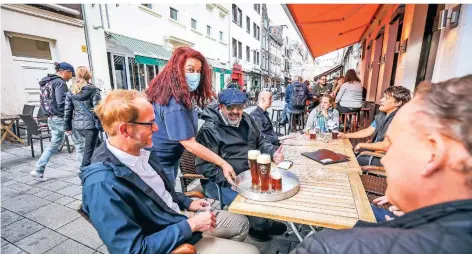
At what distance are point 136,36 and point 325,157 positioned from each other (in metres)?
10.7

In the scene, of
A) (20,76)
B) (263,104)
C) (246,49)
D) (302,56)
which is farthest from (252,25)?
(302,56)

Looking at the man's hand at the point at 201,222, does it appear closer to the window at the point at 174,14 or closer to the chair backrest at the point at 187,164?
the chair backrest at the point at 187,164

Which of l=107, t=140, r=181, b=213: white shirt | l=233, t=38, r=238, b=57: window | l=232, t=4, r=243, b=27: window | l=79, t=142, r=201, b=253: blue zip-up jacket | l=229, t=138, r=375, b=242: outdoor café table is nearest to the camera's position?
l=79, t=142, r=201, b=253: blue zip-up jacket

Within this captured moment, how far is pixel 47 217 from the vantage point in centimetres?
281

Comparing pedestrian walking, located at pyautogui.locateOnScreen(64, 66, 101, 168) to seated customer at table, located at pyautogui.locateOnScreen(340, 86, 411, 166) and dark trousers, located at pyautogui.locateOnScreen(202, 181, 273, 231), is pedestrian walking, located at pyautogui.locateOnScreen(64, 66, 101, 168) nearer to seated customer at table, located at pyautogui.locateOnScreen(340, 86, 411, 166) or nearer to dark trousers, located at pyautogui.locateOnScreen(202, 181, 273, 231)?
dark trousers, located at pyautogui.locateOnScreen(202, 181, 273, 231)

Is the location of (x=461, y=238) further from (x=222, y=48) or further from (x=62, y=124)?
(x=222, y=48)

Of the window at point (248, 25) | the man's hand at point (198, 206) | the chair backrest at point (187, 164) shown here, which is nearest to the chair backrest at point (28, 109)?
the chair backrest at point (187, 164)

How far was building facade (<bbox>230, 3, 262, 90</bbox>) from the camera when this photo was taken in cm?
2109

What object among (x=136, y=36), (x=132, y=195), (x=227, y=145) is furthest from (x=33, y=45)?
(x=132, y=195)

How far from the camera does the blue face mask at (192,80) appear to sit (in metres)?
2.16

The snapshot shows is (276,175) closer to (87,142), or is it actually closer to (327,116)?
(327,116)

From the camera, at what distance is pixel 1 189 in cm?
357

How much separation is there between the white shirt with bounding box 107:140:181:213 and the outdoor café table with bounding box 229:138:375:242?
1.71ft

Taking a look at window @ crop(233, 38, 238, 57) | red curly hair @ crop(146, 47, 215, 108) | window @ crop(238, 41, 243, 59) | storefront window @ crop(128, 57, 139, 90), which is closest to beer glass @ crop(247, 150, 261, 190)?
red curly hair @ crop(146, 47, 215, 108)
